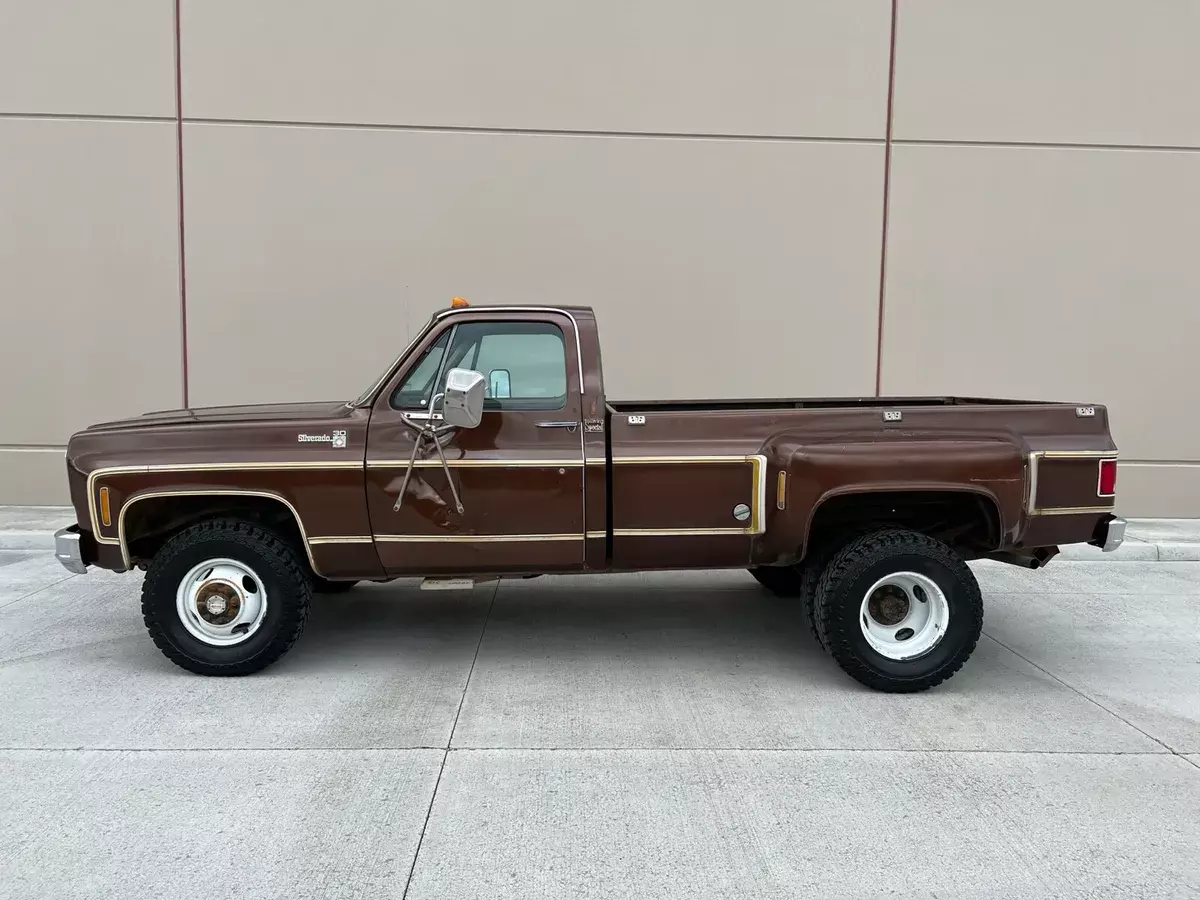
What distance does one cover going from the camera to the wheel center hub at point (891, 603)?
14.2 feet

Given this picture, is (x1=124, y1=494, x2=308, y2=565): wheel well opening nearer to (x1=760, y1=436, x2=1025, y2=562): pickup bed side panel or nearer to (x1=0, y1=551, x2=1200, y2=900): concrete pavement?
(x1=0, y1=551, x2=1200, y2=900): concrete pavement

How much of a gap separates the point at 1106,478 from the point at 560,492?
9.71 ft

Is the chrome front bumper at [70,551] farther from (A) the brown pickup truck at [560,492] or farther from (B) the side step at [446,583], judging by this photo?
(B) the side step at [446,583]

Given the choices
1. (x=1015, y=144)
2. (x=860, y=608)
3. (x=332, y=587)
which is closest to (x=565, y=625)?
(x=332, y=587)

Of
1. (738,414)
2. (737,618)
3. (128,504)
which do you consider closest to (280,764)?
(128,504)

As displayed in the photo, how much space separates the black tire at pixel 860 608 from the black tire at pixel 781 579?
60.0 inches

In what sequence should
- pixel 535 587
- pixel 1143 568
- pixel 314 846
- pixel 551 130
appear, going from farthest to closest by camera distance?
pixel 551 130, pixel 1143 568, pixel 535 587, pixel 314 846

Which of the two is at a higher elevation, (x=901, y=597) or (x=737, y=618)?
(x=901, y=597)

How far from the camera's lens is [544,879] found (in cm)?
269

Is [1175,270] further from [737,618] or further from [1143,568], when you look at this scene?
[737,618]

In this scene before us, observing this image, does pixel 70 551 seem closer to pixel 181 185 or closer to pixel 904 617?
pixel 904 617

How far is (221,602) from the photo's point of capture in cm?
435

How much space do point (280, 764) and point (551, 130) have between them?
6.78 m

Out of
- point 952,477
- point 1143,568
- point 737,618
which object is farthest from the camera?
point 1143,568
